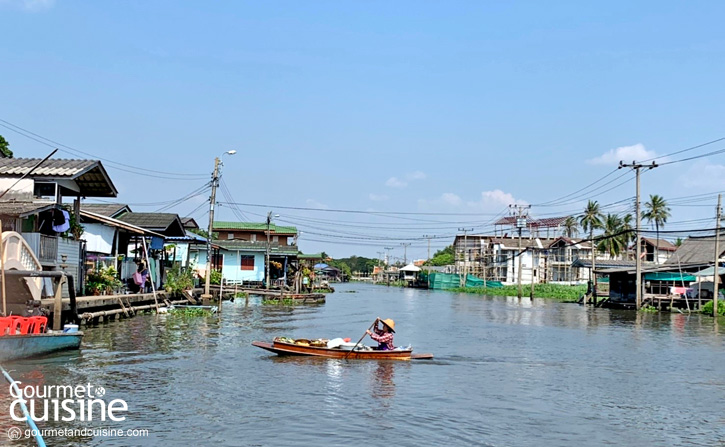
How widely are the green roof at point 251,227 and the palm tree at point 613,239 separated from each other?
41478mm

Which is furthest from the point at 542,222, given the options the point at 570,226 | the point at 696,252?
the point at 696,252

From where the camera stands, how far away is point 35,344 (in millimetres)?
15812

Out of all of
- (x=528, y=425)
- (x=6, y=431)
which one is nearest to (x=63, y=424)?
(x=6, y=431)

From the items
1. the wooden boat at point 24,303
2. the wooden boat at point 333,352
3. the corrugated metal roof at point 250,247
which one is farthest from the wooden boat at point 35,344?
the corrugated metal roof at point 250,247

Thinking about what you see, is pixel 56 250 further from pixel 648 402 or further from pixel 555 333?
pixel 555 333

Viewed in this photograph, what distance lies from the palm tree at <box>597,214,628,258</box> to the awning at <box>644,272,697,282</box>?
114ft

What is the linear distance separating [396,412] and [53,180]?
17.2 m

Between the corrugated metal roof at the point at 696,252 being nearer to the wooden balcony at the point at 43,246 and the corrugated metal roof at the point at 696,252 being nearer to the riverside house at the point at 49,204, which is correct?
the riverside house at the point at 49,204

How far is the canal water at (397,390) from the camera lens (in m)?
11.7

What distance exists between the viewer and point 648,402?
1530 cm

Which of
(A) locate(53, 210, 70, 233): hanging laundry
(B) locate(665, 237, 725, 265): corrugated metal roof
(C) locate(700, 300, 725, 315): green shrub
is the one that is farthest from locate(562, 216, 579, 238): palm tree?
(A) locate(53, 210, 70, 233): hanging laundry

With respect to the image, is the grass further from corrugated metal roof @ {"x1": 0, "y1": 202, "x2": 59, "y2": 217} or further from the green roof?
corrugated metal roof @ {"x1": 0, "y1": 202, "x2": 59, "y2": 217}

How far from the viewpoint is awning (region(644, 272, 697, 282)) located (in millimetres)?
47184

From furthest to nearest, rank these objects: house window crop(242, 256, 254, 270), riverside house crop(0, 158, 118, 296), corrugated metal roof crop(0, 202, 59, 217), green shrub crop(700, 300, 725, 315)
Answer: house window crop(242, 256, 254, 270), green shrub crop(700, 300, 725, 315), riverside house crop(0, 158, 118, 296), corrugated metal roof crop(0, 202, 59, 217)
